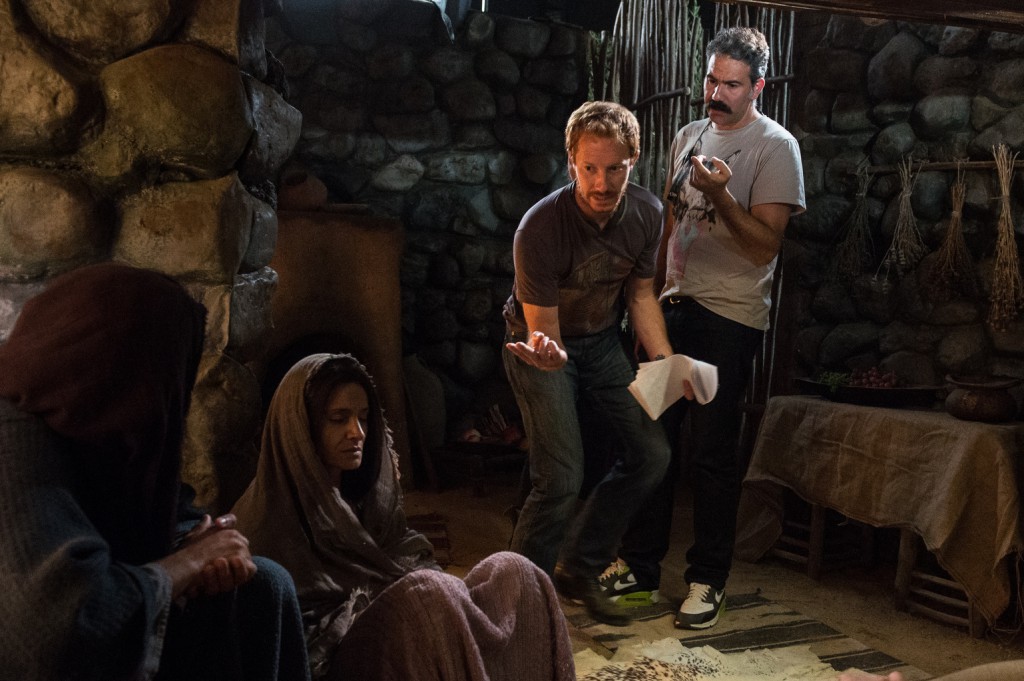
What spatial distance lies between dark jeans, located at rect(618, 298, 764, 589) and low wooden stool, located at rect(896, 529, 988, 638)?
2.63ft

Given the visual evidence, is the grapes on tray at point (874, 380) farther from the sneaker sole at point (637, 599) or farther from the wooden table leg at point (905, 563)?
the sneaker sole at point (637, 599)

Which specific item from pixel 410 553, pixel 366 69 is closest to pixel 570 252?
pixel 410 553

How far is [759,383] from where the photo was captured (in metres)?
5.32

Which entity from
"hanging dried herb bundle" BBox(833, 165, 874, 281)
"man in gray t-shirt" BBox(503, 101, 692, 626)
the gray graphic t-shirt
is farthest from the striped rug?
"hanging dried herb bundle" BBox(833, 165, 874, 281)

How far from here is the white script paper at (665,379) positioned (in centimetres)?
292

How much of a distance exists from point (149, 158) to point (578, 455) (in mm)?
1580

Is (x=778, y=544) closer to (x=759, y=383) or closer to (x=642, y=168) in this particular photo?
(x=759, y=383)

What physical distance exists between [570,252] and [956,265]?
2385 mm

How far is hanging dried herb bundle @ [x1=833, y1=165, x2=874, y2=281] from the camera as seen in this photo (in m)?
4.93

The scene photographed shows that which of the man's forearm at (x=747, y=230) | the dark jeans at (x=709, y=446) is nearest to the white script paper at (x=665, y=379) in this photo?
the dark jeans at (x=709, y=446)

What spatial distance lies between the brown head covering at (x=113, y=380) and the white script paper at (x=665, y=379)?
62.4 inches

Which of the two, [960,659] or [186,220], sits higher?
[186,220]

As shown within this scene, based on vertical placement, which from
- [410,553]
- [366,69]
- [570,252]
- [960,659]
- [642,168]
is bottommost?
[960,659]

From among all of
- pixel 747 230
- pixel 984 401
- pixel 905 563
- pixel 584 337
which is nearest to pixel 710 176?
pixel 747 230
